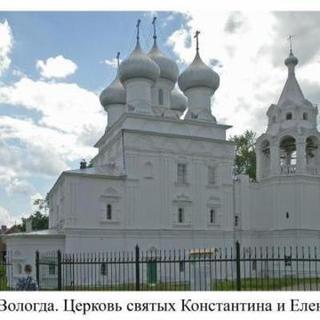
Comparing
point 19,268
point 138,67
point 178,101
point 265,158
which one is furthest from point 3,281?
point 178,101

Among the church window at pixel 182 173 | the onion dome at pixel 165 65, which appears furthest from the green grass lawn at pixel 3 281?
the onion dome at pixel 165 65

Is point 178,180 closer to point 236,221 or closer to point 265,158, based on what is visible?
point 236,221

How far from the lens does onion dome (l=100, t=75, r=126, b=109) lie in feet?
111

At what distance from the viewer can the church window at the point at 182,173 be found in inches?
1146

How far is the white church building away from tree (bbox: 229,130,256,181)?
10.8 meters

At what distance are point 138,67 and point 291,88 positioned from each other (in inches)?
380

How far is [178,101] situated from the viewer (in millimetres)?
36594

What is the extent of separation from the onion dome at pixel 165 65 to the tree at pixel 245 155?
1197 cm

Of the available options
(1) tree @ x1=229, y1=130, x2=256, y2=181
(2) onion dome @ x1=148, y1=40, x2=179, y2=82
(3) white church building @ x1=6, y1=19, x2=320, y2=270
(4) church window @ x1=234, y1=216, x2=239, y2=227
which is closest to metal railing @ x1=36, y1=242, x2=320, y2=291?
(3) white church building @ x1=6, y1=19, x2=320, y2=270

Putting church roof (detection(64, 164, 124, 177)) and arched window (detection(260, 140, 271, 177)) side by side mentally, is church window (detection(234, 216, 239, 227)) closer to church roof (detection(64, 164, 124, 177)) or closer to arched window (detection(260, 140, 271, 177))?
arched window (detection(260, 140, 271, 177))

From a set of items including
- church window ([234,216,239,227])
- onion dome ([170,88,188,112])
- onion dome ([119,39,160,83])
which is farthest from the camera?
onion dome ([170,88,188,112])
